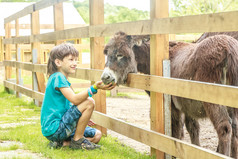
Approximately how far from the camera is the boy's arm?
410 cm

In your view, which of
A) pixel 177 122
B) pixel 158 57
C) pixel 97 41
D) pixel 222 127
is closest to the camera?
pixel 222 127

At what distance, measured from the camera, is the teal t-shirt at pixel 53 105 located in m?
4.25

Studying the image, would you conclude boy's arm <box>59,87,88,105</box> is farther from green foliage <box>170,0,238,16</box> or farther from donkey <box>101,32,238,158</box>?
green foliage <box>170,0,238,16</box>

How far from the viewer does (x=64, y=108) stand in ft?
14.4

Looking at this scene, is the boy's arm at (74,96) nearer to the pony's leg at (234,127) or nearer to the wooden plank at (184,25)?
the wooden plank at (184,25)

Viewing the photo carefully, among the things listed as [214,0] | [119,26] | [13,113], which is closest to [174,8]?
[214,0]

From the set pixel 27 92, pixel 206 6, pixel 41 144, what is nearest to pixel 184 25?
pixel 41 144

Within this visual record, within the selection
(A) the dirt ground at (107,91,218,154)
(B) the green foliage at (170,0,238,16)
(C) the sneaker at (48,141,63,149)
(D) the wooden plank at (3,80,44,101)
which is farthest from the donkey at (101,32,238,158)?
(B) the green foliage at (170,0,238,16)

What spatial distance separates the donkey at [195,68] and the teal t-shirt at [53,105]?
0.57m

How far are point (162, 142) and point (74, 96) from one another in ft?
3.77

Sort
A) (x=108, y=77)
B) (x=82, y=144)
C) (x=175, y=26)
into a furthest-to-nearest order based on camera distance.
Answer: (x=82, y=144)
(x=108, y=77)
(x=175, y=26)

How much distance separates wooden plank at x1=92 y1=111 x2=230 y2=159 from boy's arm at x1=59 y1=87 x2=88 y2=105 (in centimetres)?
69

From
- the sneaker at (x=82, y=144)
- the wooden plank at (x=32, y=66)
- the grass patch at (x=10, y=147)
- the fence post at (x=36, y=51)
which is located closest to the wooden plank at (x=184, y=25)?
the sneaker at (x=82, y=144)

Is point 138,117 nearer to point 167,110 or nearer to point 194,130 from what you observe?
point 194,130
